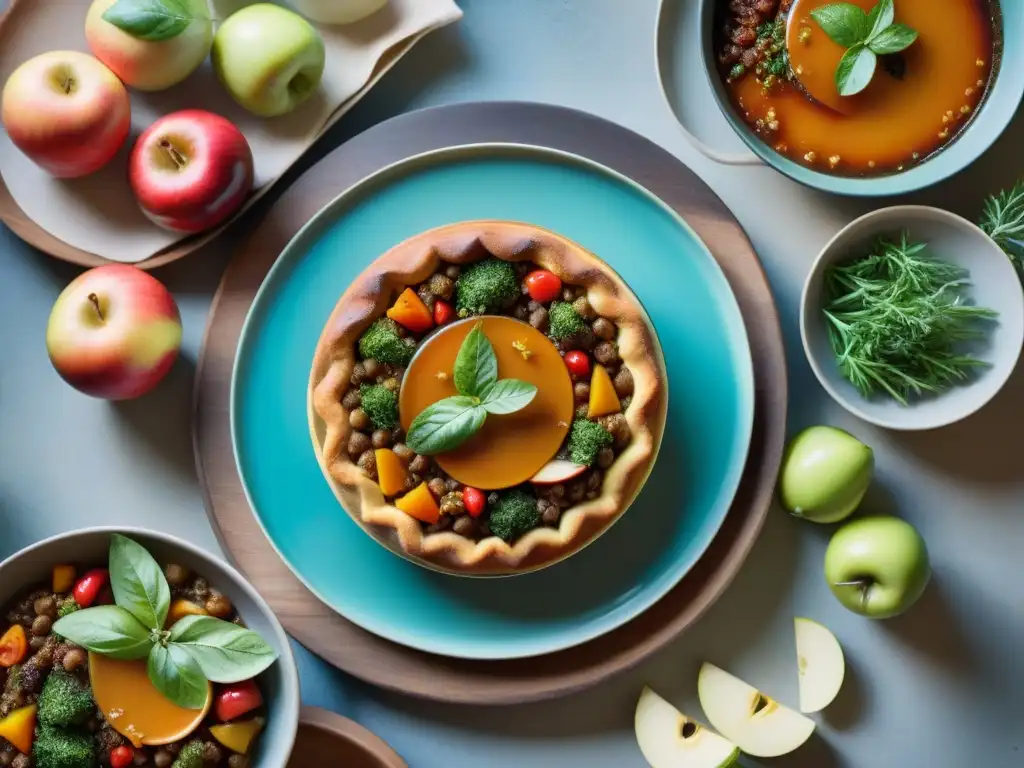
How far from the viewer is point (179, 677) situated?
2490 mm

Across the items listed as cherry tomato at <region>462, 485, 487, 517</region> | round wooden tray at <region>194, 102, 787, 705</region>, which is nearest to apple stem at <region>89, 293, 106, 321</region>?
round wooden tray at <region>194, 102, 787, 705</region>

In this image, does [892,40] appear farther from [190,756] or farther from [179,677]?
[190,756]

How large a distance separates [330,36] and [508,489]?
152 cm

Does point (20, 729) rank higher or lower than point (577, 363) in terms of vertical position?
lower

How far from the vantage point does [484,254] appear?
104 inches

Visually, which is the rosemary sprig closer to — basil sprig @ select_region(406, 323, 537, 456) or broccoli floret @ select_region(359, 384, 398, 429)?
basil sprig @ select_region(406, 323, 537, 456)

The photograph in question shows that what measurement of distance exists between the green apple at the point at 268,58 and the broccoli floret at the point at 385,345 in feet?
2.58

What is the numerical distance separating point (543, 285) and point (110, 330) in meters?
1.23

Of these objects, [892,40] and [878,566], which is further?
[878,566]

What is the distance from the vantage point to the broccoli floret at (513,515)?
101 inches

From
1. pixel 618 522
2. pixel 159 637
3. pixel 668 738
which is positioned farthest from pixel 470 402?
pixel 668 738

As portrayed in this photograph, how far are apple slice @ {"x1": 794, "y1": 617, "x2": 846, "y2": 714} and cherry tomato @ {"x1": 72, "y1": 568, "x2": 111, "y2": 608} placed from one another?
2.02 metres

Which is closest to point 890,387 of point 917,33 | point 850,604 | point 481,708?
point 850,604

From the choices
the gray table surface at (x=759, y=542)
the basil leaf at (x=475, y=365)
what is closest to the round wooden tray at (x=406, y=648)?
the gray table surface at (x=759, y=542)
